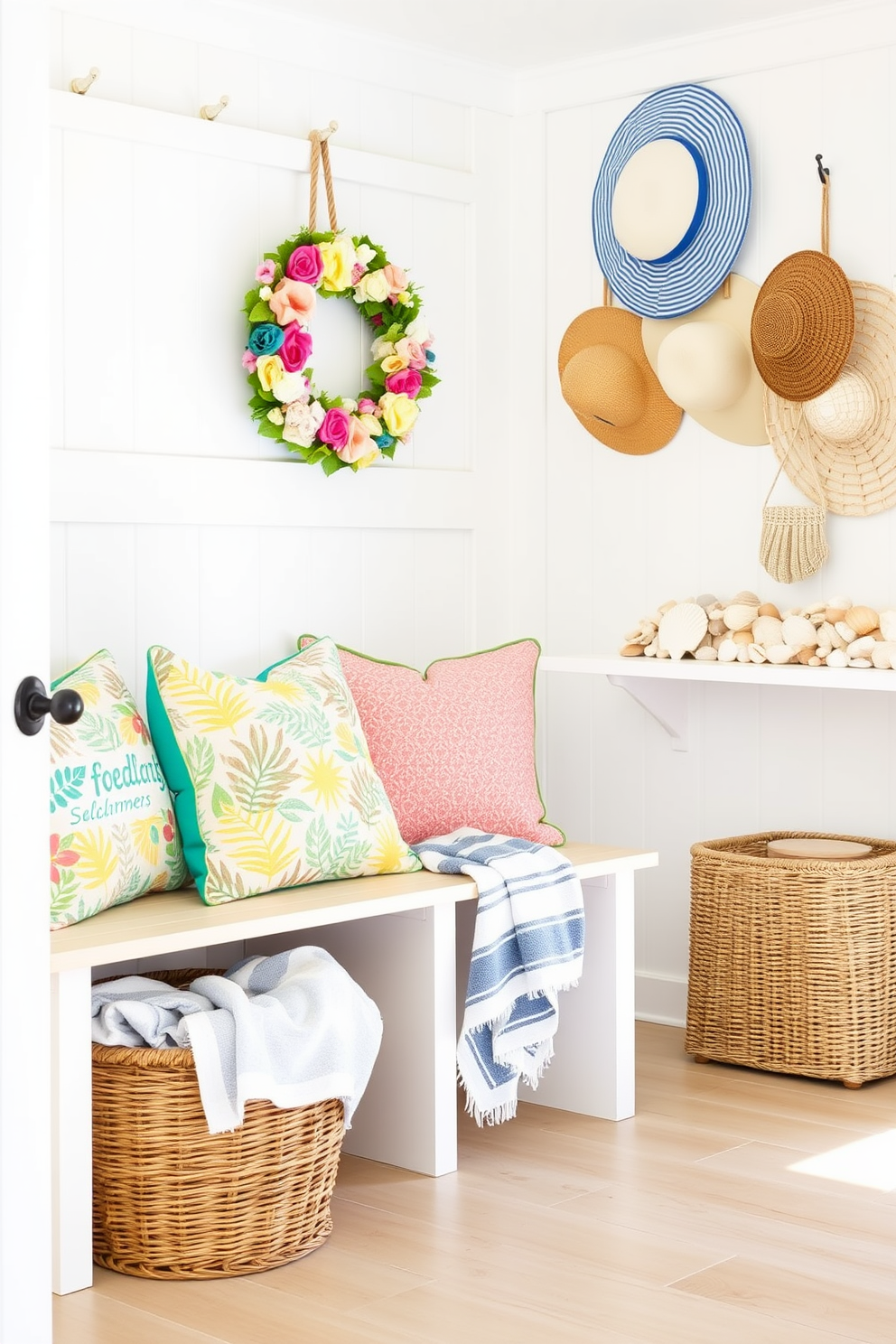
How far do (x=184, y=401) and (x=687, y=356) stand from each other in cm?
110

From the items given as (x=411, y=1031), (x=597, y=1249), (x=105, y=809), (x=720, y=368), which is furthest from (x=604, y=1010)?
(x=720, y=368)

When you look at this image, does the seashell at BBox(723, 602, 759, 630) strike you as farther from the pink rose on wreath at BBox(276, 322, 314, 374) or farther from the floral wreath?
the pink rose on wreath at BBox(276, 322, 314, 374)

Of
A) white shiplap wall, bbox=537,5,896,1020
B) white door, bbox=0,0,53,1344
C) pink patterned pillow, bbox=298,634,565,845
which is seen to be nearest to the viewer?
white door, bbox=0,0,53,1344

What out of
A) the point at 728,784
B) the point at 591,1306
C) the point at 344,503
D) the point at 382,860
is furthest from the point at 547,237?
the point at 591,1306

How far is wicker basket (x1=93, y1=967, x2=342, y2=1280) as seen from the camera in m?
2.36

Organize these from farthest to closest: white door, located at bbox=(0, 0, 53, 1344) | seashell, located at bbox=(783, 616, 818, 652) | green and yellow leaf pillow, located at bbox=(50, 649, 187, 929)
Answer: seashell, located at bbox=(783, 616, 818, 652) < green and yellow leaf pillow, located at bbox=(50, 649, 187, 929) < white door, located at bbox=(0, 0, 53, 1344)

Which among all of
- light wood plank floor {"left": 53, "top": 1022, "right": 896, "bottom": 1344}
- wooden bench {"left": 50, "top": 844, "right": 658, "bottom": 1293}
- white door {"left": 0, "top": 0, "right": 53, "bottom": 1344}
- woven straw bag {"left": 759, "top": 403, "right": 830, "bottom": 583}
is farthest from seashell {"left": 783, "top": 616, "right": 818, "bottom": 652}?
white door {"left": 0, "top": 0, "right": 53, "bottom": 1344}

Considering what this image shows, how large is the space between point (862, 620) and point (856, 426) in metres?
0.40

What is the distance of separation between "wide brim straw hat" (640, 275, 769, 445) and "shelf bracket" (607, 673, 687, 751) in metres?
0.58

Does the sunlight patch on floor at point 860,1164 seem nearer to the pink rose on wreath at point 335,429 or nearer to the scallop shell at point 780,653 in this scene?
the scallop shell at point 780,653

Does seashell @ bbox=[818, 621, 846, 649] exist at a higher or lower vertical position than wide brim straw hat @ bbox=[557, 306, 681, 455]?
lower

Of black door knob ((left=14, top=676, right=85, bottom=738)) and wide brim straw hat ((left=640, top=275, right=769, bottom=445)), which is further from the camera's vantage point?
wide brim straw hat ((left=640, top=275, right=769, bottom=445))

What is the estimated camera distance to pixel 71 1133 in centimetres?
230

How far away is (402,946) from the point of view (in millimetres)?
2844
